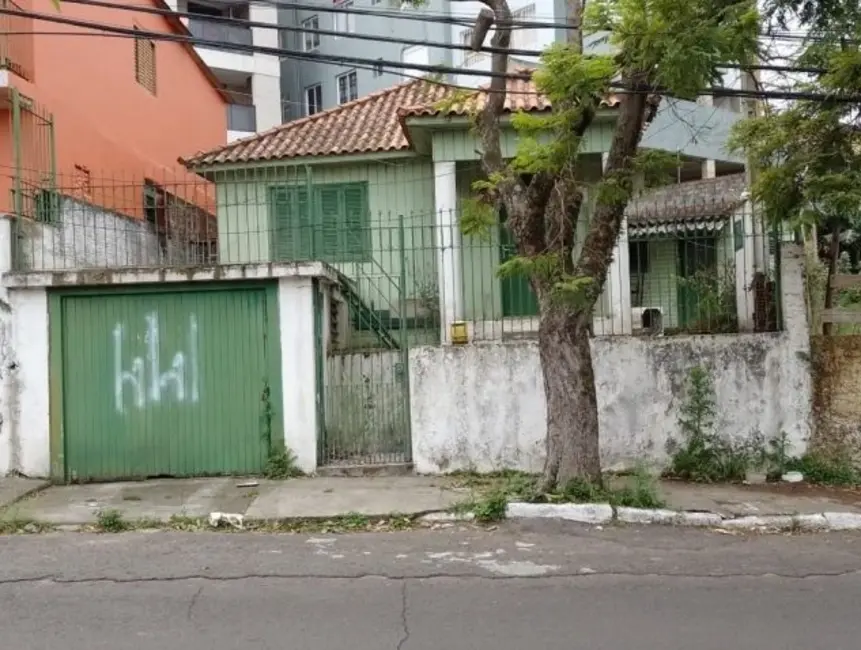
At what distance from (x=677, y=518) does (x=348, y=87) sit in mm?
28514

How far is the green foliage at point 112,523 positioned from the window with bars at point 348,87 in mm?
27293

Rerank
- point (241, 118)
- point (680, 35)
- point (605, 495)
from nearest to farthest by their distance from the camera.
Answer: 1. point (680, 35)
2. point (605, 495)
3. point (241, 118)

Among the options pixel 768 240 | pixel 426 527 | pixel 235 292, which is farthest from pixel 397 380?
pixel 768 240

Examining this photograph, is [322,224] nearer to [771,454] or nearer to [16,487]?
[16,487]

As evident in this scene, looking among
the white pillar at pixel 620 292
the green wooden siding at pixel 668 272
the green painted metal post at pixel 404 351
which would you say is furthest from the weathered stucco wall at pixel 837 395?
the green painted metal post at pixel 404 351

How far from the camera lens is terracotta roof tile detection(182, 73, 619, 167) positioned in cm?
1288

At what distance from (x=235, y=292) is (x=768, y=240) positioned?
6050 millimetres

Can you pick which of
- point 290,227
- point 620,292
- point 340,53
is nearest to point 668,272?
point 620,292

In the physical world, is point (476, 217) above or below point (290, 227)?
below

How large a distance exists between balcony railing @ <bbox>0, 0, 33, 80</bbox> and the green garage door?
189 inches

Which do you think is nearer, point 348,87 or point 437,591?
point 437,591

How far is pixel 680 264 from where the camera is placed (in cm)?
1080

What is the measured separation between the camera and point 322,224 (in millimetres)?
10031

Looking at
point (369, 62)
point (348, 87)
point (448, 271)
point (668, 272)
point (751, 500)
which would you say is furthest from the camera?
point (348, 87)
